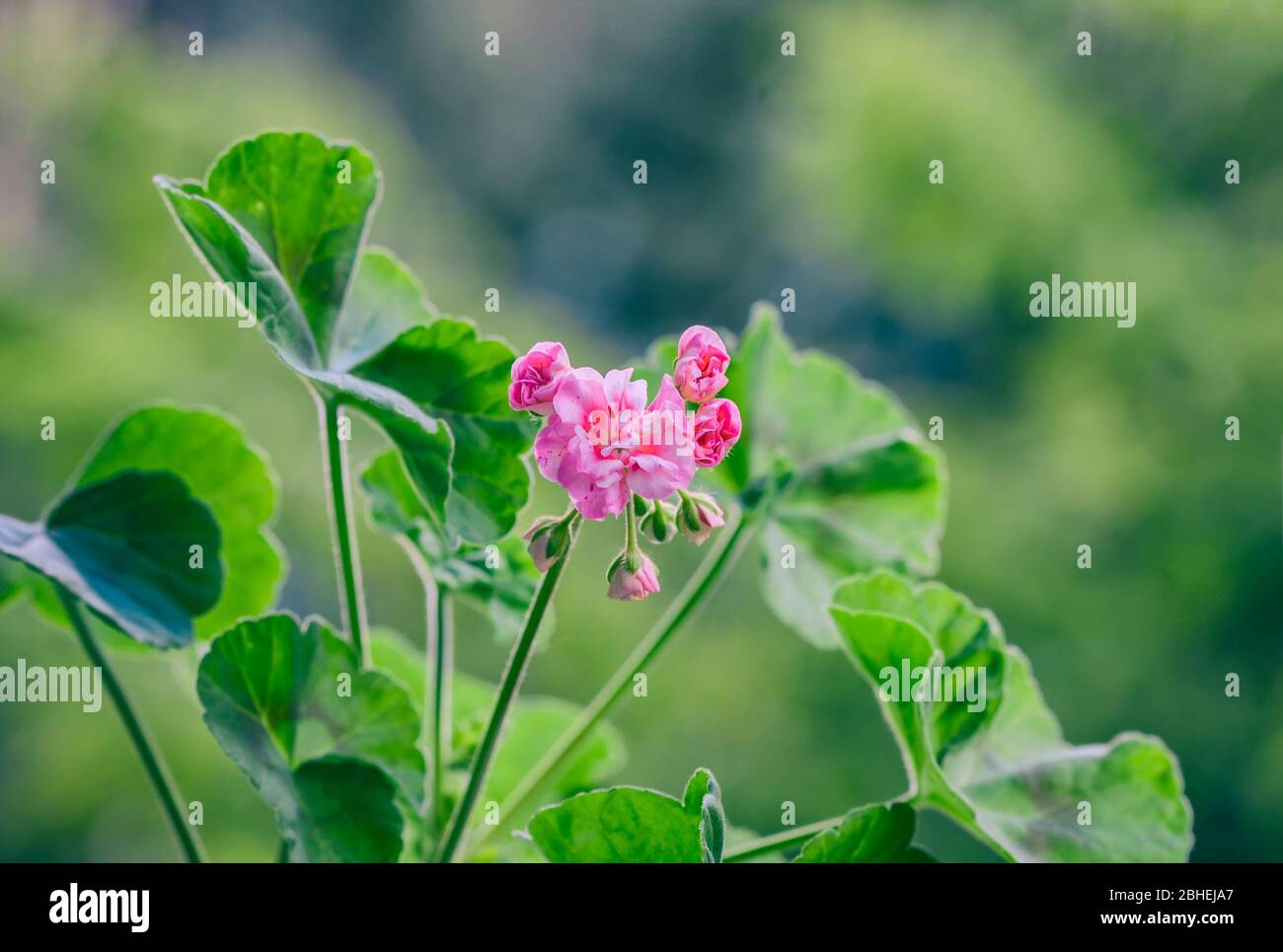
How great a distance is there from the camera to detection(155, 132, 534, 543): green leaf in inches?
17.8

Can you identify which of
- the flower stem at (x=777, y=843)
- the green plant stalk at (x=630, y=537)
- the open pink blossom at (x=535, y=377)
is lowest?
the flower stem at (x=777, y=843)

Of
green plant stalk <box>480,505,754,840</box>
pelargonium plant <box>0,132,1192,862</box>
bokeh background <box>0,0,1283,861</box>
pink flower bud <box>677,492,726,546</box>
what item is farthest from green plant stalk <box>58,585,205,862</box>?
bokeh background <box>0,0,1283,861</box>

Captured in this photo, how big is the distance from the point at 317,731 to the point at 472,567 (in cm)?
9

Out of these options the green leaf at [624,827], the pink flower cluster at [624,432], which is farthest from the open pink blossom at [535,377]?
the green leaf at [624,827]

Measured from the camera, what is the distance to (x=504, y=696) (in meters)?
0.41

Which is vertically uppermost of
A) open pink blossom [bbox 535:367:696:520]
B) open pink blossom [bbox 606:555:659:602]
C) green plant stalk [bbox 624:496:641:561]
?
open pink blossom [bbox 535:367:696:520]

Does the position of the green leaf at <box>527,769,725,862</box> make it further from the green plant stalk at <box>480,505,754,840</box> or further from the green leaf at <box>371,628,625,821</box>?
the green leaf at <box>371,628,625,821</box>

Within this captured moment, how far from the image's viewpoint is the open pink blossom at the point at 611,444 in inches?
14.4

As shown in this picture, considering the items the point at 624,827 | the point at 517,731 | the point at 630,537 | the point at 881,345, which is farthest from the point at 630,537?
the point at 881,345

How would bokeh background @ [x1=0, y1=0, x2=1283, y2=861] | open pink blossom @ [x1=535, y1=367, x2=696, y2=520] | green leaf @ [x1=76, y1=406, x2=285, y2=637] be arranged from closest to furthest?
open pink blossom @ [x1=535, y1=367, x2=696, y2=520]
green leaf @ [x1=76, y1=406, x2=285, y2=637]
bokeh background @ [x1=0, y1=0, x2=1283, y2=861]

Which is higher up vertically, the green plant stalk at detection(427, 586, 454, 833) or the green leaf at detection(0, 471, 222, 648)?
the green leaf at detection(0, 471, 222, 648)

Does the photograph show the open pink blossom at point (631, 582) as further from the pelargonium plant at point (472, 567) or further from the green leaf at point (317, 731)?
the green leaf at point (317, 731)

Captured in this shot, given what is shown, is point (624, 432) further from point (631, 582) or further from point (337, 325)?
point (337, 325)

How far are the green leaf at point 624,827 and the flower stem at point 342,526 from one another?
0.11 meters
